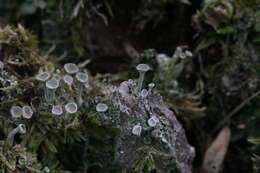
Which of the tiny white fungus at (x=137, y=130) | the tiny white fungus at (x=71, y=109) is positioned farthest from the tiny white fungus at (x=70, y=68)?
the tiny white fungus at (x=137, y=130)

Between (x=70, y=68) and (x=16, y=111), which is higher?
(x=70, y=68)

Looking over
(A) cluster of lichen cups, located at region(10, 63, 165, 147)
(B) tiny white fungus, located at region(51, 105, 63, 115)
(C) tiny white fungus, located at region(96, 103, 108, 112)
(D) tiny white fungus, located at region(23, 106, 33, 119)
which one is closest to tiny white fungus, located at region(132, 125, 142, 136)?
(A) cluster of lichen cups, located at region(10, 63, 165, 147)

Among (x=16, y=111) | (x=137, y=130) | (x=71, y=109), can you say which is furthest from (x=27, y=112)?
(x=137, y=130)

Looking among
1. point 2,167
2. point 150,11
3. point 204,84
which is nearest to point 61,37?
point 150,11

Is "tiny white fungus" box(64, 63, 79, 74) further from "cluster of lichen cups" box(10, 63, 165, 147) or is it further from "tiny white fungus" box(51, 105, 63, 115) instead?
"tiny white fungus" box(51, 105, 63, 115)

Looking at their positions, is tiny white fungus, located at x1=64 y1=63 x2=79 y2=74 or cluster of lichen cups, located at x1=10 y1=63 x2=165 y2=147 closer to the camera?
cluster of lichen cups, located at x1=10 y1=63 x2=165 y2=147

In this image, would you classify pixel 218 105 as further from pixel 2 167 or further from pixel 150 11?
pixel 2 167

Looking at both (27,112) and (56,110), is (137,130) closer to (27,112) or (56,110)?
(56,110)

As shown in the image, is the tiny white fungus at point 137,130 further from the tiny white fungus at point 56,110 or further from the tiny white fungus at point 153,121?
the tiny white fungus at point 56,110
